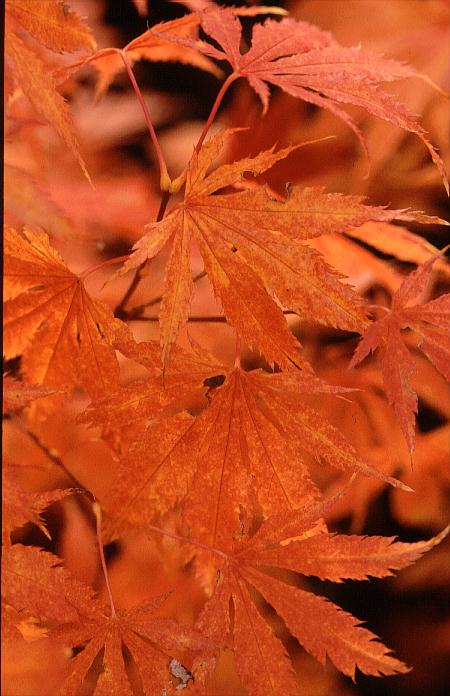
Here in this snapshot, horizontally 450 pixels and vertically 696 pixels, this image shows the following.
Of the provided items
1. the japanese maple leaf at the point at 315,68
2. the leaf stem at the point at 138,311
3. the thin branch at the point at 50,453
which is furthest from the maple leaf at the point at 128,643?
the japanese maple leaf at the point at 315,68

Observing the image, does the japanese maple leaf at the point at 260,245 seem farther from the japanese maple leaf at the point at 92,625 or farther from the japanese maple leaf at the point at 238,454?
the japanese maple leaf at the point at 92,625

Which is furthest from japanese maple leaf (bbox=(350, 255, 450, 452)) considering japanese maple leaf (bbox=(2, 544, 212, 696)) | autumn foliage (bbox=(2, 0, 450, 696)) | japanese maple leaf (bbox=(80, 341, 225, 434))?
japanese maple leaf (bbox=(2, 544, 212, 696))

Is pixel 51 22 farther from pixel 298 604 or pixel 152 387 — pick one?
pixel 298 604

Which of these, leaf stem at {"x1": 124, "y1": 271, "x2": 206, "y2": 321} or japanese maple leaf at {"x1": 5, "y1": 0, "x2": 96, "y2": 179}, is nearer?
japanese maple leaf at {"x1": 5, "y1": 0, "x2": 96, "y2": 179}

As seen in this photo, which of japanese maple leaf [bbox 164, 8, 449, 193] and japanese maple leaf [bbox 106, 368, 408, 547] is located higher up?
japanese maple leaf [bbox 164, 8, 449, 193]

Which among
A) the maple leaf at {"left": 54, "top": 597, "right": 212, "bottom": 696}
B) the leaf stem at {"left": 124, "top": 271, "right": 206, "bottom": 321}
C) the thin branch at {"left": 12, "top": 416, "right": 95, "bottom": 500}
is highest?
the leaf stem at {"left": 124, "top": 271, "right": 206, "bottom": 321}

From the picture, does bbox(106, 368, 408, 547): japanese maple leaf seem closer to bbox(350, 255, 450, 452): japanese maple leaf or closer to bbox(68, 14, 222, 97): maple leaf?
bbox(350, 255, 450, 452): japanese maple leaf

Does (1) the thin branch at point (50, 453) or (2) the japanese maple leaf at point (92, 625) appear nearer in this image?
(2) the japanese maple leaf at point (92, 625)

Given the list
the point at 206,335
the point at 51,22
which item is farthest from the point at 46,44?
the point at 206,335
